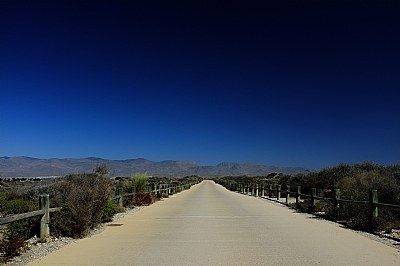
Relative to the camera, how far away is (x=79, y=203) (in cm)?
1394

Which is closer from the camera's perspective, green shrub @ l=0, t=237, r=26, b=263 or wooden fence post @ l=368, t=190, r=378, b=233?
green shrub @ l=0, t=237, r=26, b=263

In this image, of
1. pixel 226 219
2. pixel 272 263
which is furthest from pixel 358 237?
pixel 226 219

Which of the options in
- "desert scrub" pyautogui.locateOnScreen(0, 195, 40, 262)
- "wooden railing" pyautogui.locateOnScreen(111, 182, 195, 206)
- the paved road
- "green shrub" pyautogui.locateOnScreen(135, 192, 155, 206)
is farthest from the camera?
"green shrub" pyautogui.locateOnScreen(135, 192, 155, 206)

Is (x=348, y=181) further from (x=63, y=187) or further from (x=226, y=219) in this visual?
(x=63, y=187)

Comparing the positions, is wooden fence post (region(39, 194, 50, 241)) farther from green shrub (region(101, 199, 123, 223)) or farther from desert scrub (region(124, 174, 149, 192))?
desert scrub (region(124, 174, 149, 192))

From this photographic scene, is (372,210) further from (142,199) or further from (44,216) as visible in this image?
(142,199)

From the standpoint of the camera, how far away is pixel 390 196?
772 inches

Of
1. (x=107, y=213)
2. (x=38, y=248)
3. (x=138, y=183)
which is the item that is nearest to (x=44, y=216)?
(x=38, y=248)

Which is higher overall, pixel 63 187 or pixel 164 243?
pixel 63 187

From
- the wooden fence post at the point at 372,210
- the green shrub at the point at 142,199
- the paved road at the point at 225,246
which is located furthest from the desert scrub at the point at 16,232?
the green shrub at the point at 142,199

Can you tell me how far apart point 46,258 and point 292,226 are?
343 inches

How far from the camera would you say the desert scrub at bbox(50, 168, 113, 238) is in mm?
13555

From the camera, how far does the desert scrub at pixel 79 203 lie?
13555 mm

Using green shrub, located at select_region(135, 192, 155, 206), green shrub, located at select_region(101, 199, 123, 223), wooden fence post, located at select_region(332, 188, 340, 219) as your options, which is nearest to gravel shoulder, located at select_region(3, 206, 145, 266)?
green shrub, located at select_region(101, 199, 123, 223)
